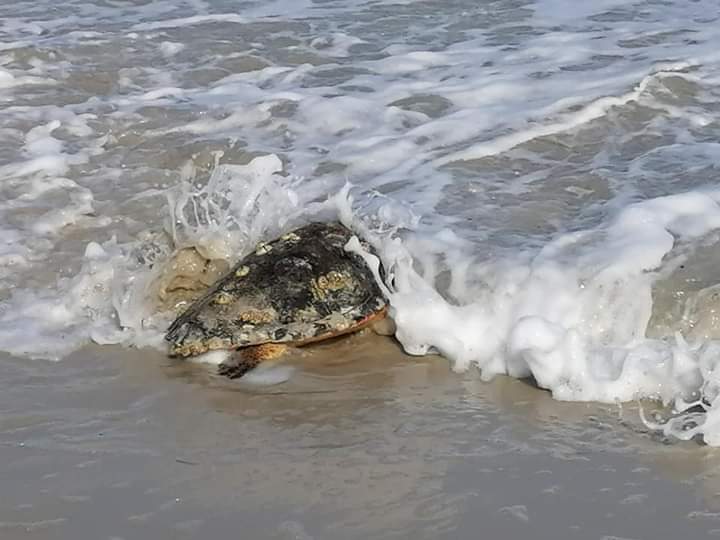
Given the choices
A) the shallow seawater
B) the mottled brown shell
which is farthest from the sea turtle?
the shallow seawater

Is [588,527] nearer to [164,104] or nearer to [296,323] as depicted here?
[296,323]

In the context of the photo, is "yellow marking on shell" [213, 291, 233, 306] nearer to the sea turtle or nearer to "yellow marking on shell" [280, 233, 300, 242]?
the sea turtle

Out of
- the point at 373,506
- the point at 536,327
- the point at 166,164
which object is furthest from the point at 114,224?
the point at 373,506

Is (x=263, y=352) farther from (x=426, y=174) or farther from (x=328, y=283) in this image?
(x=426, y=174)

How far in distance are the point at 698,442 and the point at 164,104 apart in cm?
502

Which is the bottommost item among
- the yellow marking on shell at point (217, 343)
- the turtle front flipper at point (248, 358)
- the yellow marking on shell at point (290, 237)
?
the turtle front flipper at point (248, 358)

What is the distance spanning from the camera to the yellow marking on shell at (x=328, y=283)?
176 inches

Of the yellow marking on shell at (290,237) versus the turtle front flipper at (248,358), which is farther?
the yellow marking on shell at (290,237)

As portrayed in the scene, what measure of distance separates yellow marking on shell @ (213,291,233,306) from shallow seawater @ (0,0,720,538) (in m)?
0.31

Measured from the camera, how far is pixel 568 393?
12.6 feet

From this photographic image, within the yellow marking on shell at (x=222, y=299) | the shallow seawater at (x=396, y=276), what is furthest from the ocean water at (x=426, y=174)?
the yellow marking on shell at (x=222, y=299)

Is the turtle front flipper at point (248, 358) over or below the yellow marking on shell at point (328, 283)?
below

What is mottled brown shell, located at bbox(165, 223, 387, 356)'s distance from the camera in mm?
4309

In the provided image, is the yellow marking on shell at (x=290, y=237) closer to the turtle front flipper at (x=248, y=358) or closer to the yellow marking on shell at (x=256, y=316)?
the yellow marking on shell at (x=256, y=316)
